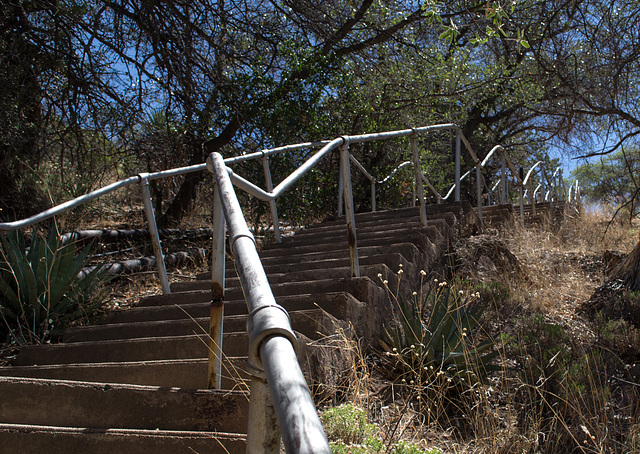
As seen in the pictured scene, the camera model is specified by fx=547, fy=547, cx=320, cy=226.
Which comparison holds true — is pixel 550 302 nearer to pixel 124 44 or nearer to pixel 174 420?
pixel 174 420

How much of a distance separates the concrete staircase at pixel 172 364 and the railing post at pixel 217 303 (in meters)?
0.07

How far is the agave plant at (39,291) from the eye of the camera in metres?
3.61

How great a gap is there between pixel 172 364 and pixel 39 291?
1.70m

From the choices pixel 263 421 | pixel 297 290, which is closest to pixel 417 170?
pixel 297 290

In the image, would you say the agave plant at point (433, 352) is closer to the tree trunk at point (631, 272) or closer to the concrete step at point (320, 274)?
the concrete step at point (320, 274)

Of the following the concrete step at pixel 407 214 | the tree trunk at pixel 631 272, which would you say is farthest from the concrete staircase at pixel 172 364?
the tree trunk at pixel 631 272

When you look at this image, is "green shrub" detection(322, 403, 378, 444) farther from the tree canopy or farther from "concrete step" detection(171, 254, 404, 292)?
the tree canopy

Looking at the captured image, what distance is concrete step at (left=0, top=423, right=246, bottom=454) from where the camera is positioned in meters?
2.00

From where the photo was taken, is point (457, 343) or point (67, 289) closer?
point (457, 343)

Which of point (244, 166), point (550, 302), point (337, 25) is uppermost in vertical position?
point (337, 25)

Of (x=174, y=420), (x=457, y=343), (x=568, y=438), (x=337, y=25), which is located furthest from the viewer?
(x=337, y=25)

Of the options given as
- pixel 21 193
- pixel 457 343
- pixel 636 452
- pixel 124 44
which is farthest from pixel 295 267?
pixel 21 193

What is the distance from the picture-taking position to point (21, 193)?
6.23m

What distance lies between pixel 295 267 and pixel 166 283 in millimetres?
1020
